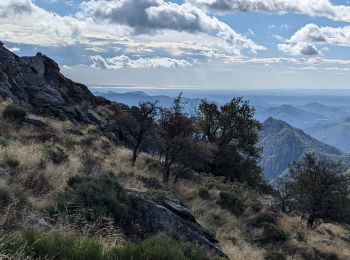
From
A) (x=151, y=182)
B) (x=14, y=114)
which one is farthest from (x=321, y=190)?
(x=14, y=114)

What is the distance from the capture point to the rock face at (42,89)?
33.6 metres

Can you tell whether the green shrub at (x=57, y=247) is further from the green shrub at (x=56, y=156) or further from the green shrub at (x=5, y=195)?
the green shrub at (x=56, y=156)

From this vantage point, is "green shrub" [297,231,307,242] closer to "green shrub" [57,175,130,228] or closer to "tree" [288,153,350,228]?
"green shrub" [57,175,130,228]

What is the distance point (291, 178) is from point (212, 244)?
2659 cm

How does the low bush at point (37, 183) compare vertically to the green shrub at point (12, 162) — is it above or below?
below

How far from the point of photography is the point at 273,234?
605 inches

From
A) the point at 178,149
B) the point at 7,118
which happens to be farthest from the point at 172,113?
the point at 7,118

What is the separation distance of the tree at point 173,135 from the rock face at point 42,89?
13.8 metres

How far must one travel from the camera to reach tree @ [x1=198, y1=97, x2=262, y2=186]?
38625 mm

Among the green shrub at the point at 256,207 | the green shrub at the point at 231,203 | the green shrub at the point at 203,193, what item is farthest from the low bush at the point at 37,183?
the green shrub at the point at 256,207

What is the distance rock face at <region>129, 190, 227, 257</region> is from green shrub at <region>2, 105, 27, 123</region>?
13995 millimetres

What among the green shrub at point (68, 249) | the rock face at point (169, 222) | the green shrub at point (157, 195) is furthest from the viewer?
the green shrub at point (157, 195)

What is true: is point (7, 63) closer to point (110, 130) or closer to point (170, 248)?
point (110, 130)

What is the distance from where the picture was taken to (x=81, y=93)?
44344mm
